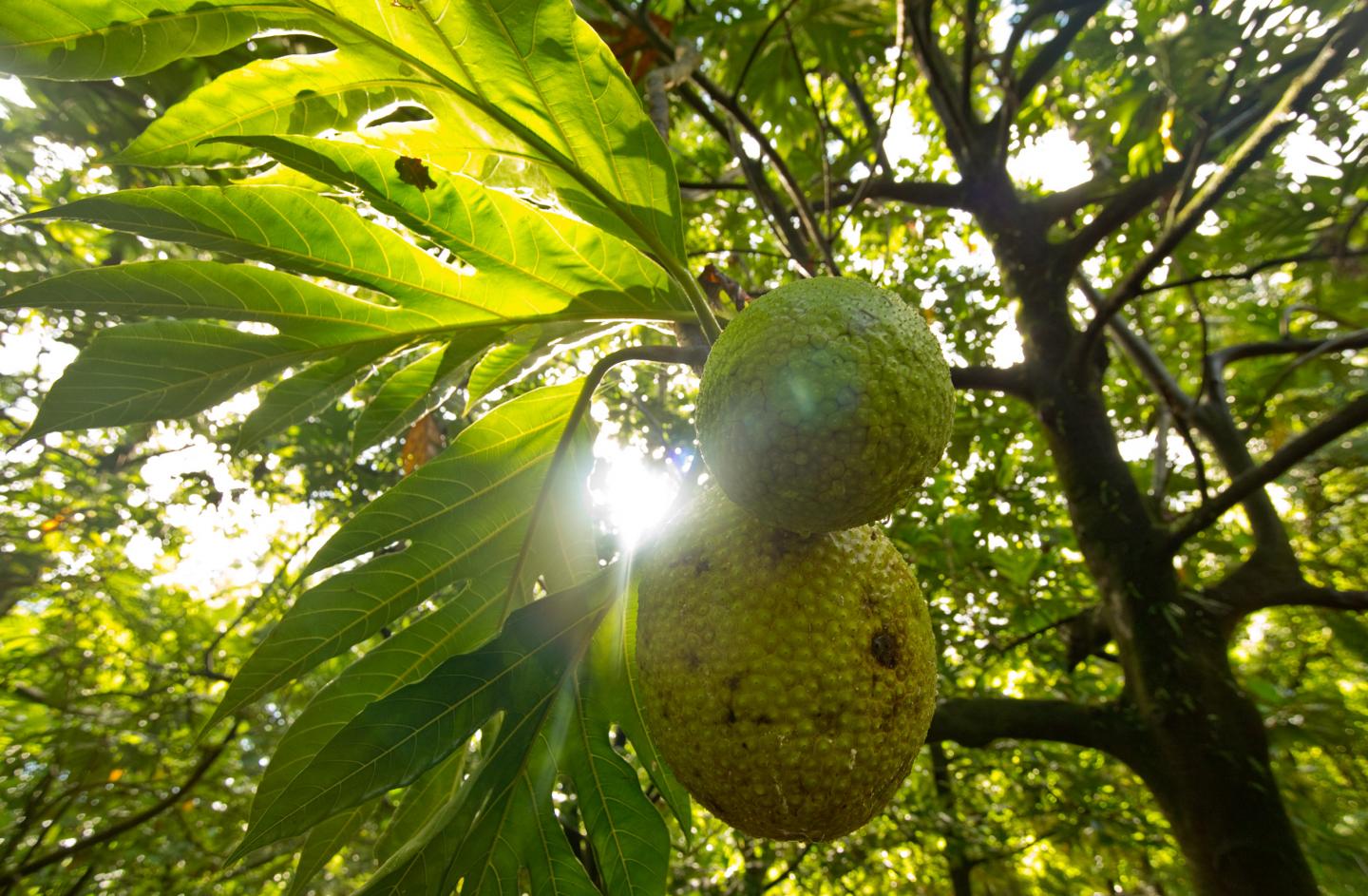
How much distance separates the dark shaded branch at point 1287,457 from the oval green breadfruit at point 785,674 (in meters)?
1.39

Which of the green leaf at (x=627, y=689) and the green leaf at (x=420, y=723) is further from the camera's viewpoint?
the green leaf at (x=627, y=689)

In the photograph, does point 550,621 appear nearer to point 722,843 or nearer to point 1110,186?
point 1110,186

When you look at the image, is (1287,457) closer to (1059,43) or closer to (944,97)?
(1059,43)

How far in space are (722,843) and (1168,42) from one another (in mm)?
5376

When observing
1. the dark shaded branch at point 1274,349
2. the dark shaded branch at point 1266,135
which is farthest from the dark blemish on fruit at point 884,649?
the dark shaded branch at point 1274,349

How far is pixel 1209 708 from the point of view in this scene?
2281mm

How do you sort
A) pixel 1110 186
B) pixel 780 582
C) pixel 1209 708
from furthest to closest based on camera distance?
pixel 1110 186 < pixel 1209 708 < pixel 780 582

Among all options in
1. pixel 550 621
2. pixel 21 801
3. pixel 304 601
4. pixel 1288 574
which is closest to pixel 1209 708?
pixel 1288 574

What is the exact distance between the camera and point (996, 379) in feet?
8.64

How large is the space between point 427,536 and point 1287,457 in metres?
2.09

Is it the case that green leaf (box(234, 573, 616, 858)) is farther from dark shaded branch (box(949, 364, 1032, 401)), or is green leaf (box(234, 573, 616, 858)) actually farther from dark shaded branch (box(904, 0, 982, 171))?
dark shaded branch (box(904, 0, 982, 171))

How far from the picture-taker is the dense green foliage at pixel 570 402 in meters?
1.13

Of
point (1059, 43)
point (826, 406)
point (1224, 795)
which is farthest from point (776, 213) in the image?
point (1224, 795)

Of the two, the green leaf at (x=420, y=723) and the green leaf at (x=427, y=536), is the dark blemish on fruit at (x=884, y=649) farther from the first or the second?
the green leaf at (x=427, y=536)
